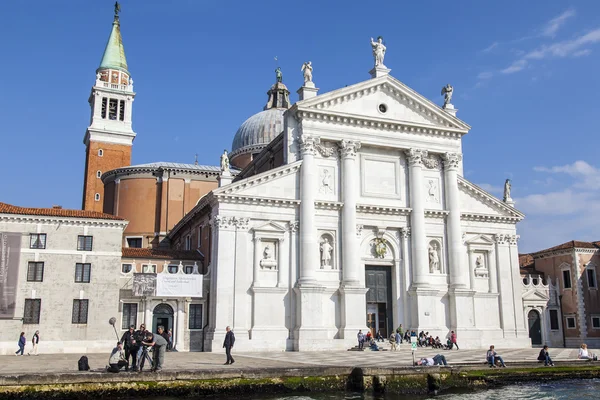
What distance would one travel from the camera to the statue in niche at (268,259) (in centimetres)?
3188

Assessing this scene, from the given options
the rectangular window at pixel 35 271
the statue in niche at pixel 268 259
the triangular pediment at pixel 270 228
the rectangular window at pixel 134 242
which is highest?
the rectangular window at pixel 134 242

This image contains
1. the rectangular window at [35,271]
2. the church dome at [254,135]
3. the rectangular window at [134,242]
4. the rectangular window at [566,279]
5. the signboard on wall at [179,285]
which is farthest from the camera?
the church dome at [254,135]

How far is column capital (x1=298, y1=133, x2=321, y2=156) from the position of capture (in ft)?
110

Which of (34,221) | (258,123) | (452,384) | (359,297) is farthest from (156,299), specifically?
(258,123)

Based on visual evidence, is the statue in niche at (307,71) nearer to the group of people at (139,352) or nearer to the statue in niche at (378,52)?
the statue in niche at (378,52)

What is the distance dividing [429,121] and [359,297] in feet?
38.2

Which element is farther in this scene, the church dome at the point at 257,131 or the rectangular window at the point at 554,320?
the church dome at the point at 257,131

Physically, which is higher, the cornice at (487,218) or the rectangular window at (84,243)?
the cornice at (487,218)

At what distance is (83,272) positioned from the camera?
99.4 feet

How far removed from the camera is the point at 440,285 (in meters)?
35.0

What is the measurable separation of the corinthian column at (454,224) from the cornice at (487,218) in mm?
1009

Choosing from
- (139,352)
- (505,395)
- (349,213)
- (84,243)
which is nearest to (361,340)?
(349,213)

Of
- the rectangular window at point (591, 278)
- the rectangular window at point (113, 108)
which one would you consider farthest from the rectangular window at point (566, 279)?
the rectangular window at point (113, 108)

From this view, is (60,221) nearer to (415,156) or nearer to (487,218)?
(415,156)
